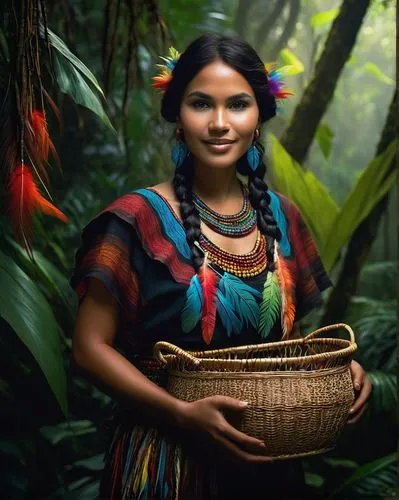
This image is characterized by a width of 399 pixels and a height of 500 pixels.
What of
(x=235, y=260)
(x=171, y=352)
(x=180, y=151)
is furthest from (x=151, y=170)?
(x=171, y=352)

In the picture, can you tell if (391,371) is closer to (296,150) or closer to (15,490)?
(296,150)

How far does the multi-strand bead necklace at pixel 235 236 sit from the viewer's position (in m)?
1.31

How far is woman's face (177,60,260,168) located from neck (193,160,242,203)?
0.02 metres

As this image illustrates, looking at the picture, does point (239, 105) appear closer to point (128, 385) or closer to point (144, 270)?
point (144, 270)

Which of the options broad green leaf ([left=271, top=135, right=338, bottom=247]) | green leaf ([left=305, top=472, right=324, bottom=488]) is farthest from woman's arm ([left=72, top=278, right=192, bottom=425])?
broad green leaf ([left=271, top=135, right=338, bottom=247])

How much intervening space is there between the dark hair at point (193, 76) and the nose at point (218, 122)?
0.23ft

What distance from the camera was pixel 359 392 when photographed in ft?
4.49

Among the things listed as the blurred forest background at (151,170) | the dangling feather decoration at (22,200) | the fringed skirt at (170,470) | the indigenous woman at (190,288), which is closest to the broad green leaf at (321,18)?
the blurred forest background at (151,170)

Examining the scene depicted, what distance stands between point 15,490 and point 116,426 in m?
0.21

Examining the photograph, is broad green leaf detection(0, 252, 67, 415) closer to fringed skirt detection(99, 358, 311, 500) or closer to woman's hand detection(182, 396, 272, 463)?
fringed skirt detection(99, 358, 311, 500)

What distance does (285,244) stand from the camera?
1406 mm

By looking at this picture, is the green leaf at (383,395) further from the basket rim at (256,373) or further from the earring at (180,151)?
the earring at (180,151)

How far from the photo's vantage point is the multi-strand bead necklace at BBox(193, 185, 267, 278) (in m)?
1.31

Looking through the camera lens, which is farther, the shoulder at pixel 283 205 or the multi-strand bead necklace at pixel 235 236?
the shoulder at pixel 283 205
